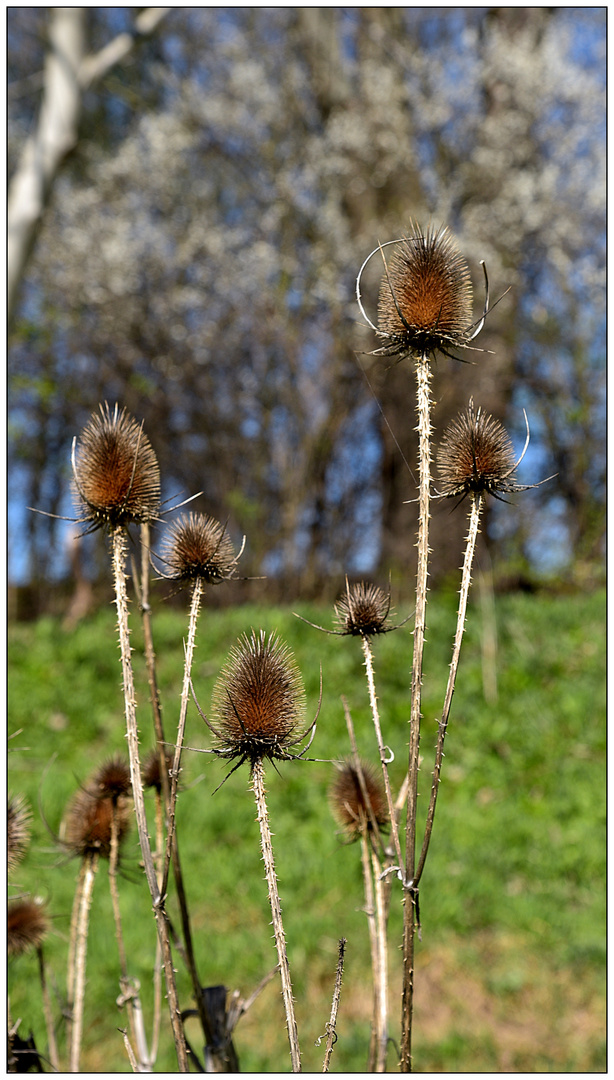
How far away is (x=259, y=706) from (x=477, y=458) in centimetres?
42

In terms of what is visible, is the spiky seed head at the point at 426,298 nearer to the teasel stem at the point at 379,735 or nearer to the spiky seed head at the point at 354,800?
the teasel stem at the point at 379,735

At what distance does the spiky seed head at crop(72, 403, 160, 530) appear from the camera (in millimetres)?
1034

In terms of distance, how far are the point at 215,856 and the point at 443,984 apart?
1.51 meters

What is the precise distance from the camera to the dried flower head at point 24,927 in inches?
58.3

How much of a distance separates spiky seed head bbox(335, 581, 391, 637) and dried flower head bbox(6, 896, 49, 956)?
0.92 metres

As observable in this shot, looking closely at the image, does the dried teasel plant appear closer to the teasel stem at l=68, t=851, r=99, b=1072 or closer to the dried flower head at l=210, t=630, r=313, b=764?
the dried flower head at l=210, t=630, r=313, b=764

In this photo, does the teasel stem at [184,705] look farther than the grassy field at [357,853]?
No

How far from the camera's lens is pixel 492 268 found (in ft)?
29.9

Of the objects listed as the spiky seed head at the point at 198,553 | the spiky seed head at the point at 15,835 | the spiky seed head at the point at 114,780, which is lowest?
the spiky seed head at the point at 15,835

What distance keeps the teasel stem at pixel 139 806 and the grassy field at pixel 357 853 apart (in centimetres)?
141

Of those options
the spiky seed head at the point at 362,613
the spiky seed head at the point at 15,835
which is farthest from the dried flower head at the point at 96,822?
the spiky seed head at the point at 362,613

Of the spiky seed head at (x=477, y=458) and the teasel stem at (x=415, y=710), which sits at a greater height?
the spiky seed head at (x=477, y=458)

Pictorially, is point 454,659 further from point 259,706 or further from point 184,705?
point 184,705

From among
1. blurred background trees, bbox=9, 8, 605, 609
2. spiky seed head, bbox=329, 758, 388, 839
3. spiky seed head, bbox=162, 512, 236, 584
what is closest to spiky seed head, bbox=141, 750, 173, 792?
spiky seed head, bbox=329, 758, 388, 839
